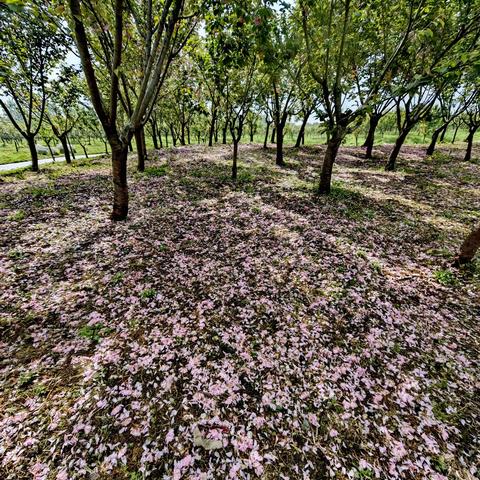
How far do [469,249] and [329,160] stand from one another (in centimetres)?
787

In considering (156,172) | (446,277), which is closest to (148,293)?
(446,277)

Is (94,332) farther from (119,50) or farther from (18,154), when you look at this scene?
(18,154)

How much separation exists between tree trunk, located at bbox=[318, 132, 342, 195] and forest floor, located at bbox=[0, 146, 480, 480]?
3.99m

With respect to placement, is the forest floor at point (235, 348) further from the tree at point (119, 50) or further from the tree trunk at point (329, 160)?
the tree trunk at point (329, 160)

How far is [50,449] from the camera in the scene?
353 cm

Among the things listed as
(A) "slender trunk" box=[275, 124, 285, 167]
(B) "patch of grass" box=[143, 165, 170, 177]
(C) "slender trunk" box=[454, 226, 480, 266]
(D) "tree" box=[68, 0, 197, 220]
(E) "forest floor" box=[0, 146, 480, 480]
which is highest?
(D) "tree" box=[68, 0, 197, 220]

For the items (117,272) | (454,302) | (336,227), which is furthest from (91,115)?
(454,302)

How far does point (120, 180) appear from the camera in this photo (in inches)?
383

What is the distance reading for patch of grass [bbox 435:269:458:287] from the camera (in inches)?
289

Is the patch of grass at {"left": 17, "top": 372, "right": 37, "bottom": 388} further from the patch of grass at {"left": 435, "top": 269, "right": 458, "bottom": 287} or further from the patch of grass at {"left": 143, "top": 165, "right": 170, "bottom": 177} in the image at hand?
the patch of grass at {"left": 143, "top": 165, "right": 170, "bottom": 177}

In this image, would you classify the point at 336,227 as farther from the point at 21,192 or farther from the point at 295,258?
the point at 21,192

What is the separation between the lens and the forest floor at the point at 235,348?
12.0 ft

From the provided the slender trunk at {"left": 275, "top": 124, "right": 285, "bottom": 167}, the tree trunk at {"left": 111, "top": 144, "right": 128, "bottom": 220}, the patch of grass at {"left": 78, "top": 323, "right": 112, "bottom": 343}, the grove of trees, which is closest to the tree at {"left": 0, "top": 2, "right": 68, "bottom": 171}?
the grove of trees

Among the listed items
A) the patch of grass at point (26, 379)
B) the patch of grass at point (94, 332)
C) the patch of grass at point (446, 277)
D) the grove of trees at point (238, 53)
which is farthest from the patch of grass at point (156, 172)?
the patch of grass at point (446, 277)
